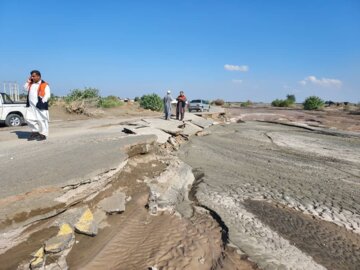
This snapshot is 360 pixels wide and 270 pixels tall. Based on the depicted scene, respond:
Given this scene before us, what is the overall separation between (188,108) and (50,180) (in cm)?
2746

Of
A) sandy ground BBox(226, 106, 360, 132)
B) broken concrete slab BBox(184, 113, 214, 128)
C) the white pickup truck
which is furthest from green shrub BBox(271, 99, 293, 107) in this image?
the white pickup truck

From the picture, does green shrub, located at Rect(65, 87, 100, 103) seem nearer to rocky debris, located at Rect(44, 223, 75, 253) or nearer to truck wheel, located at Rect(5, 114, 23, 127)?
truck wheel, located at Rect(5, 114, 23, 127)

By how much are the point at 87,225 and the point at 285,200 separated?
3.99 meters

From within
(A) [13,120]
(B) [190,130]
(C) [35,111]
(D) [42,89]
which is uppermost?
(D) [42,89]

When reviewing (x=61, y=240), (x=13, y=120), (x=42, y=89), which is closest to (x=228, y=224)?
(x=61, y=240)

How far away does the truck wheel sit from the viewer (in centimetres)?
1338

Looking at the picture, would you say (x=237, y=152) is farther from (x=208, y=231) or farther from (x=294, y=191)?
(x=208, y=231)

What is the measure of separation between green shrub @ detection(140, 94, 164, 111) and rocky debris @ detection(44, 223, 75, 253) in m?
27.7

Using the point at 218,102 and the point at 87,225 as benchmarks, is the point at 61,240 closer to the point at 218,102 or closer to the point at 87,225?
the point at 87,225

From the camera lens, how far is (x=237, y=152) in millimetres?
11258

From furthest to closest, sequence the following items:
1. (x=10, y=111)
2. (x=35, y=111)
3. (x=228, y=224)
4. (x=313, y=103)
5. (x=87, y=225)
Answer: (x=313, y=103) → (x=10, y=111) → (x=35, y=111) → (x=228, y=224) → (x=87, y=225)

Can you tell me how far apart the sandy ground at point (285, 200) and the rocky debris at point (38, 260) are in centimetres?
251

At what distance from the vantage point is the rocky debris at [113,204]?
4927mm

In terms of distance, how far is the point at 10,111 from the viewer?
530 inches
